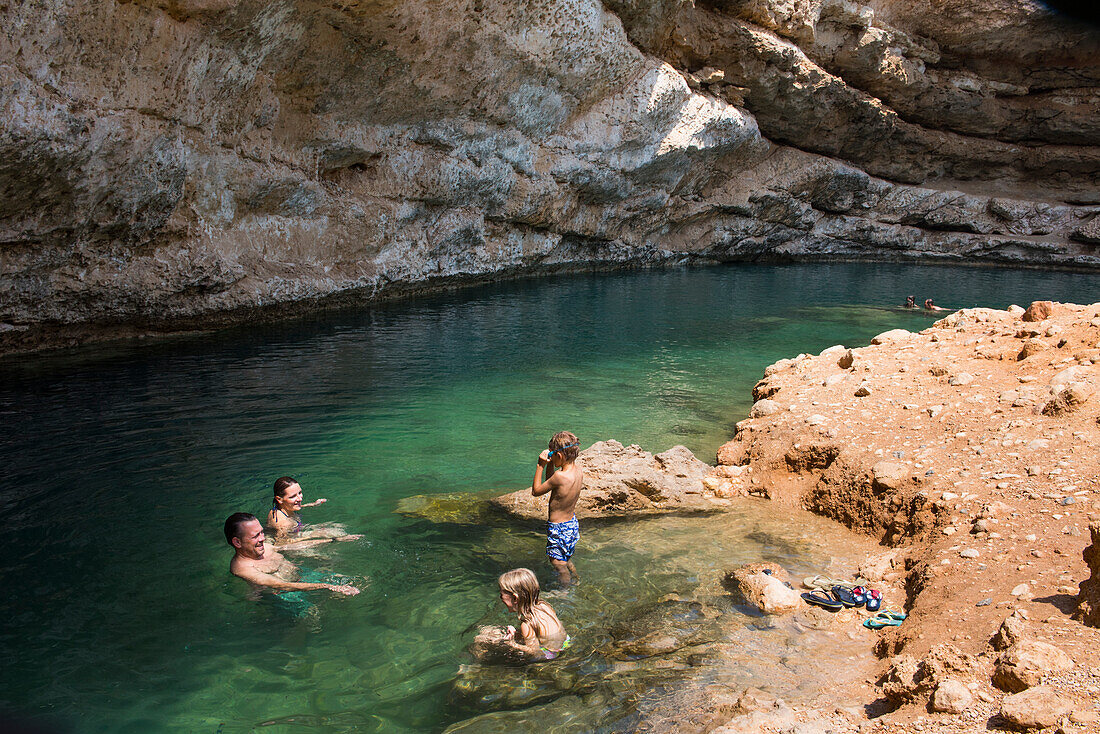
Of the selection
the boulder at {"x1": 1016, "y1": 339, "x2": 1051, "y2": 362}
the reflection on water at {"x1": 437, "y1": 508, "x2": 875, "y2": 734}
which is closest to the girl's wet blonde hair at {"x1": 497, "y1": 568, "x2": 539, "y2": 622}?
the reflection on water at {"x1": 437, "y1": 508, "x2": 875, "y2": 734}

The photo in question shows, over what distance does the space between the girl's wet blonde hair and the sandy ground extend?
65.2 inches

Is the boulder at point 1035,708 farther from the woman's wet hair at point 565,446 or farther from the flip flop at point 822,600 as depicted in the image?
the woman's wet hair at point 565,446

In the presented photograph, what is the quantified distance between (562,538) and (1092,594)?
3719 mm

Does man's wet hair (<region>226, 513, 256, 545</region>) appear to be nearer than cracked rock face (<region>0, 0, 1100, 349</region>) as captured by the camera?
Yes

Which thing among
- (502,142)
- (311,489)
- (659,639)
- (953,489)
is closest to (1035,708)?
(659,639)

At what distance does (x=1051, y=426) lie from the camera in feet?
22.0

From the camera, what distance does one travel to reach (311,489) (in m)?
8.25

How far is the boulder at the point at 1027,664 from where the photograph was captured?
349cm

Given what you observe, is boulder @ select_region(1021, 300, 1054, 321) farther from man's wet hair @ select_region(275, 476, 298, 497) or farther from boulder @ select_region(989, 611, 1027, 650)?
man's wet hair @ select_region(275, 476, 298, 497)

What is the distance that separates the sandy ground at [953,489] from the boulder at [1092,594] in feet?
0.22

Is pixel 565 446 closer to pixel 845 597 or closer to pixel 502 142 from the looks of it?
pixel 845 597

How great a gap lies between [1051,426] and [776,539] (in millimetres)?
2750

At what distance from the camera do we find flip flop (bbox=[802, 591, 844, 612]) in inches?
217

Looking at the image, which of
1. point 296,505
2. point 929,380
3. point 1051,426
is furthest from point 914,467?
point 296,505
